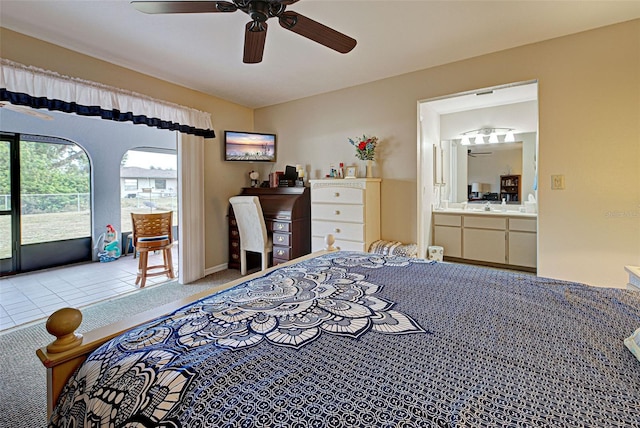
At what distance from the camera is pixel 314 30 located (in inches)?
69.9

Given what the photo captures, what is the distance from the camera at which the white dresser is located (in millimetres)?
3297

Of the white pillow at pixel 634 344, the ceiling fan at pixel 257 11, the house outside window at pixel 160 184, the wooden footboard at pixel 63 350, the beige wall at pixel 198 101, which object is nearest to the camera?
the white pillow at pixel 634 344

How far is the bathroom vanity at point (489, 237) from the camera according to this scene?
150 inches

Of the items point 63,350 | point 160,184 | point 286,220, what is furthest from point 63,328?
point 160,184

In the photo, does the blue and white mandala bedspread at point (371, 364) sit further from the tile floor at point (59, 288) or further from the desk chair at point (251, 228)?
the tile floor at point (59, 288)

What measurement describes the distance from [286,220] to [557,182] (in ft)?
9.00

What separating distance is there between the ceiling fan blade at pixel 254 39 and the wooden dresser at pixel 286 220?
194cm

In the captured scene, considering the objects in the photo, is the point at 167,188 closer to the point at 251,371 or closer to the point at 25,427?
the point at 25,427

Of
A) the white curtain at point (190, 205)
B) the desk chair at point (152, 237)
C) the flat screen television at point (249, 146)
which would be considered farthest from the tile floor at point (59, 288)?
the flat screen television at point (249, 146)

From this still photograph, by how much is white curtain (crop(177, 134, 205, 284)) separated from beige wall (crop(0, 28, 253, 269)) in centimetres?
22

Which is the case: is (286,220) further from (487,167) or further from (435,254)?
(487,167)

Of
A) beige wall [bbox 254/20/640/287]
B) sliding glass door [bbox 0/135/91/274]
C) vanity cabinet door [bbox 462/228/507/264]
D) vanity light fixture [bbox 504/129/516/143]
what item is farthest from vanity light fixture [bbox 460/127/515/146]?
sliding glass door [bbox 0/135/91/274]

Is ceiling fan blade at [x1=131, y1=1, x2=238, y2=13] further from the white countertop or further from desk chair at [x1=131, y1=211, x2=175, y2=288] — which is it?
the white countertop

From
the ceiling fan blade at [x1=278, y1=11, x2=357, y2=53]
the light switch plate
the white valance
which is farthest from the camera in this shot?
the light switch plate
